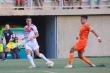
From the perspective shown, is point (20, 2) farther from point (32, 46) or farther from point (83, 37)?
point (83, 37)

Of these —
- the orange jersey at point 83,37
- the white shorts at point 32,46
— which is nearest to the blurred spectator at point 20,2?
the white shorts at point 32,46

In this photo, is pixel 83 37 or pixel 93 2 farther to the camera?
pixel 93 2

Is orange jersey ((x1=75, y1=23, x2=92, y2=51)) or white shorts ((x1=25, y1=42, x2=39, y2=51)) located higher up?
orange jersey ((x1=75, y1=23, x2=92, y2=51))

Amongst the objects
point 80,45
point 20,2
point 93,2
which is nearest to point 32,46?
point 80,45

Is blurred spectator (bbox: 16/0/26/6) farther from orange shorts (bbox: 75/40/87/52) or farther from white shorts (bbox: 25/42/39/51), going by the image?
orange shorts (bbox: 75/40/87/52)

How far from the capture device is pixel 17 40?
3278 cm

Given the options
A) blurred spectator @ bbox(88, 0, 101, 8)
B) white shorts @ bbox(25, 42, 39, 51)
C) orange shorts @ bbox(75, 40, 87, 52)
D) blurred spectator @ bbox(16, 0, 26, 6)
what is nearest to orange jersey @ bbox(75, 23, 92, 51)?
orange shorts @ bbox(75, 40, 87, 52)

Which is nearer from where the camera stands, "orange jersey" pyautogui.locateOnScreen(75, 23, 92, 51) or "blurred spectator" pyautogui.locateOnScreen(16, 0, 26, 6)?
"orange jersey" pyautogui.locateOnScreen(75, 23, 92, 51)

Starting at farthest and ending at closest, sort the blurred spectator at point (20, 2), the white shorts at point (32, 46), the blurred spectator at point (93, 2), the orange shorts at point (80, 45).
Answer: the blurred spectator at point (93, 2)
the blurred spectator at point (20, 2)
the white shorts at point (32, 46)
the orange shorts at point (80, 45)

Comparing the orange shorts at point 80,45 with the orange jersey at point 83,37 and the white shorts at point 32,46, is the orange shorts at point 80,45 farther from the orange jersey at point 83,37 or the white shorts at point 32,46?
the white shorts at point 32,46

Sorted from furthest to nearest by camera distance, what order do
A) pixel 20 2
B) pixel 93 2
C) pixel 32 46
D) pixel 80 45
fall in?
pixel 93 2 → pixel 20 2 → pixel 32 46 → pixel 80 45

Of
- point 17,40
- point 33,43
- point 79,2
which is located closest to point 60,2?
point 79,2

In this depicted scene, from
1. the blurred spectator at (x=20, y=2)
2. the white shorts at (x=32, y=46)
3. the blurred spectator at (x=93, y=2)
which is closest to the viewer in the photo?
the white shorts at (x=32, y=46)

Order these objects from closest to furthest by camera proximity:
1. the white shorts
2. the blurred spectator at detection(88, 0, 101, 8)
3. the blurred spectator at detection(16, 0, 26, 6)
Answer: the white shorts, the blurred spectator at detection(16, 0, 26, 6), the blurred spectator at detection(88, 0, 101, 8)
